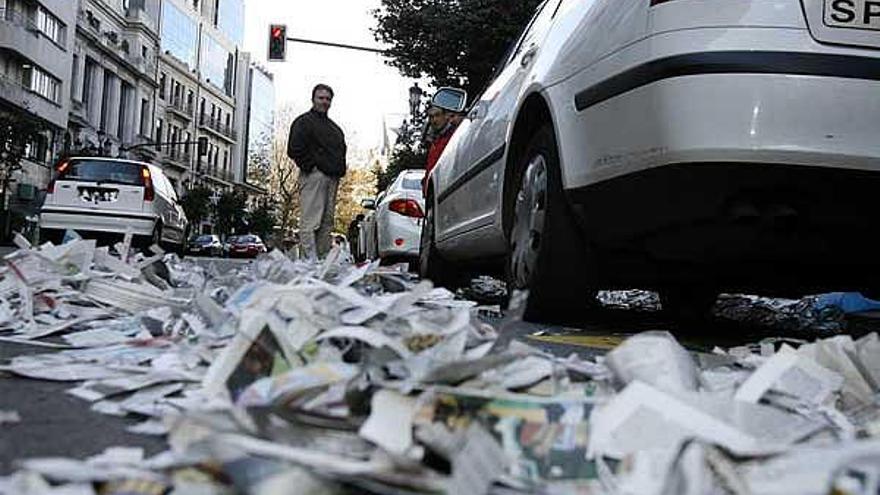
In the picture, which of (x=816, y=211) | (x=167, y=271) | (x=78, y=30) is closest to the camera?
(x=816, y=211)

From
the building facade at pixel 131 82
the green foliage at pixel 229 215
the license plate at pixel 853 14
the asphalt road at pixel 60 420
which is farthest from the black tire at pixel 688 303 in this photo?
the green foliage at pixel 229 215

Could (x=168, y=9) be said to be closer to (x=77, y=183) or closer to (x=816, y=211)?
(x=77, y=183)

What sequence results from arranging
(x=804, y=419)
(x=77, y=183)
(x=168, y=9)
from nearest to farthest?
(x=804, y=419), (x=77, y=183), (x=168, y=9)

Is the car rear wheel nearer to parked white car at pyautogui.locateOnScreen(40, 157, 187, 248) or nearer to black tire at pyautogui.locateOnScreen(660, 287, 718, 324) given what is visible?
parked white car at pyautogui.locateOnScreen(40, 157, 187, 248)

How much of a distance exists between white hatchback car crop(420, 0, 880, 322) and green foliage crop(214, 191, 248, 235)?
5823cm

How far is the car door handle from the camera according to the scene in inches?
167

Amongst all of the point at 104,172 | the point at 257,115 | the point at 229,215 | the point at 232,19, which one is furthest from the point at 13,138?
the point at 257,115

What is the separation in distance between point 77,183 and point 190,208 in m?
41.3

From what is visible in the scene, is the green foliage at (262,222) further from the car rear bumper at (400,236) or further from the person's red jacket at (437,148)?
the person's red jacket at (437,148)

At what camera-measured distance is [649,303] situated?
305 inches

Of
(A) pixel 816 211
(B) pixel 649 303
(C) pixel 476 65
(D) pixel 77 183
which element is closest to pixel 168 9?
(C) pixel 476 65

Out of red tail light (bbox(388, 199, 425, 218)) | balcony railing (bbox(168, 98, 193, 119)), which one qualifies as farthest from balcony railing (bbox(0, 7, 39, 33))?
red tail light (bbox(388, 199, 425, 218))

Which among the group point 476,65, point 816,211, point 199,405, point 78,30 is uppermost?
point 78,30

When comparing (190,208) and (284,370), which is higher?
(190,208)
